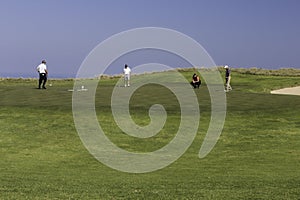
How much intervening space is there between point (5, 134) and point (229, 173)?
14.7 m

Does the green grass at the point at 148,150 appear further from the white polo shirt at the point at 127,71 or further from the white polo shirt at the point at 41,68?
the white polo shirt at the point at 127,71

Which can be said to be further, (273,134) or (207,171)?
(273,134)

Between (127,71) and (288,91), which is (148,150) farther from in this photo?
(288,91)

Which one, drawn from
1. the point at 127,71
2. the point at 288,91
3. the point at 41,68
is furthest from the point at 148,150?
the point at 288,91

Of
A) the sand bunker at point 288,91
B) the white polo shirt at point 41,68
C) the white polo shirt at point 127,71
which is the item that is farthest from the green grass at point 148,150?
the sand bunker at point 288,91

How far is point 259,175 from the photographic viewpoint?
21359mm

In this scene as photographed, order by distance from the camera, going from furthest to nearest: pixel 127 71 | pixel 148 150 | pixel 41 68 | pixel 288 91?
1. pixel 288 91
2. pixel 127 71
3. pixel 41 68
4. pixel 148 150

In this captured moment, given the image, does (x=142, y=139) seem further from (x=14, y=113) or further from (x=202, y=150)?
(x=14, y=113)

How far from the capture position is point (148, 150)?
94.8 ft

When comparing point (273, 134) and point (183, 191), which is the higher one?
point (273, 134)

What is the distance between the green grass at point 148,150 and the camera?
54.3ft

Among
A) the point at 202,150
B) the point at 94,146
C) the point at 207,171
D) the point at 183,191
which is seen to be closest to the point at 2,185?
the point at 183,191

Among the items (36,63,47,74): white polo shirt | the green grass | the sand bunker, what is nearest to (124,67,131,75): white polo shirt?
(36,63,47,74): white polo shirt

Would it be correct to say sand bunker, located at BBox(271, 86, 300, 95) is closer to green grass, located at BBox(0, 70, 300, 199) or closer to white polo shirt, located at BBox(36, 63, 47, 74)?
green grass, located at BBox(0, 70, 300, 199)
